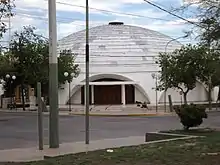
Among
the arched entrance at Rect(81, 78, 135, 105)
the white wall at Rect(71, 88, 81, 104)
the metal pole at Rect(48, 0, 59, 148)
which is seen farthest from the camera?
the white wall at Rect(71, 88, 81, 104)

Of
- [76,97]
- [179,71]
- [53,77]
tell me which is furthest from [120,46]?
[53,77]

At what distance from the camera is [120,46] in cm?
7775

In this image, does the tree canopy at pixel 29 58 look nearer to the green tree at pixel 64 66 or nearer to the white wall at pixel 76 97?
the green tree at pixel 64 66

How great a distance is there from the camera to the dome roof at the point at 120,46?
75000mm

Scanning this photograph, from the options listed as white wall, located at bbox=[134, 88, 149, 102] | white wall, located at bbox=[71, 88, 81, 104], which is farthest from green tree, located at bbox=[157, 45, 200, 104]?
white wall, located at bbox=[71, 88, 81, 104]

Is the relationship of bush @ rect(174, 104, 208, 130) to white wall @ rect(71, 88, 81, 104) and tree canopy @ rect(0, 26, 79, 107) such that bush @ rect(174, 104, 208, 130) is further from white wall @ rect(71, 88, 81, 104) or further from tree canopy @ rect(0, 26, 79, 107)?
white wall @ rect(71, 88, 81, 104)

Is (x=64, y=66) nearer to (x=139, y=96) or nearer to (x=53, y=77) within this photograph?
(x=139, y=96)

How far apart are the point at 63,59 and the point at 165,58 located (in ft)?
39.7

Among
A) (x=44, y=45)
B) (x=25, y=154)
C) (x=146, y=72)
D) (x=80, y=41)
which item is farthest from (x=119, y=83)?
(x=25, y=154)

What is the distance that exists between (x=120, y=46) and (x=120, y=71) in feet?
20.6

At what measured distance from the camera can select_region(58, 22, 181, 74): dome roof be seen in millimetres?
75000

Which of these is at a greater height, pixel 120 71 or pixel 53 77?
pixel 120 71

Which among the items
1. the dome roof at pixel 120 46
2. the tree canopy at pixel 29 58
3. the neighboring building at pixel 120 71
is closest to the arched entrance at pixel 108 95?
the neighboring building at pixel 120 71

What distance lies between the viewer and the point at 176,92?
73375mm
